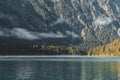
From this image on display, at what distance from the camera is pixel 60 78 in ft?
343

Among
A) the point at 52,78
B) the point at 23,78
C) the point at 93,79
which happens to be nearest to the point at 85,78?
the point at 93,79

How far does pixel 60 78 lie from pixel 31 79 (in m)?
8.58

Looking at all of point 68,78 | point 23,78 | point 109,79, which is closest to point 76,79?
point 68,78

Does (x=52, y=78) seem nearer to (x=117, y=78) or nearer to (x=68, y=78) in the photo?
(x=68, y=78)

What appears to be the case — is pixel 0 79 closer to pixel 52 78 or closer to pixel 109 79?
pixel 52 78

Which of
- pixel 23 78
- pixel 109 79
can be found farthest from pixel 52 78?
pixel 109 79

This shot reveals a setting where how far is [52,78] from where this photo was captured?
105 m

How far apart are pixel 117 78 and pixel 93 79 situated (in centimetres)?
687

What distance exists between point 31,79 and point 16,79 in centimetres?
429

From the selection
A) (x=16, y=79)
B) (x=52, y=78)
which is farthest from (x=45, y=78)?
(x=16, y=79)

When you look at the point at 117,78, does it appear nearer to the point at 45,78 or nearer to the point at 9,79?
the point at 45,78

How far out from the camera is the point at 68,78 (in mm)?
104875

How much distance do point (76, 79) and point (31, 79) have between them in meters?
12.9

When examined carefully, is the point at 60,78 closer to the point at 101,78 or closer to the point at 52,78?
the point at 52,78
